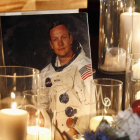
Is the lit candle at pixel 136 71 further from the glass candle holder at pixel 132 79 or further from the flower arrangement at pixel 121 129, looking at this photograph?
the flower arrangement at pixel 121 129

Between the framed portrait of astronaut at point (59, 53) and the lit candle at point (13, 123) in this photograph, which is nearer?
the lit candle at point (13, 123)

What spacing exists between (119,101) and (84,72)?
0.52ft

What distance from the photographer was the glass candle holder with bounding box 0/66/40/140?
68cm

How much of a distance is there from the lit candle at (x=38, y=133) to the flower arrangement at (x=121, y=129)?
0.22m

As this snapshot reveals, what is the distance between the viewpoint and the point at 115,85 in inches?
35.7

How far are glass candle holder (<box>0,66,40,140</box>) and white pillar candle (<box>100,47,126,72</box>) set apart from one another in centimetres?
59

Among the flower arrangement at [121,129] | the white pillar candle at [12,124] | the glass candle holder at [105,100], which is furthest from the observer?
the glass candle holder at [105,100]

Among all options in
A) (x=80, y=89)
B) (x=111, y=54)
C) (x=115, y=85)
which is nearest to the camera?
(x=115, y=85)

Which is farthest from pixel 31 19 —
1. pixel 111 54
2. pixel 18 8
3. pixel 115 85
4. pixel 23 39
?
pixel 111 54

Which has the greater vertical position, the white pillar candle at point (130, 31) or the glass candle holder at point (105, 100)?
the white pillar candle at point (130, 31)

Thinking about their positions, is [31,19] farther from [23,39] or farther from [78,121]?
[78,121]

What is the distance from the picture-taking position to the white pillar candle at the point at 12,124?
0.68m

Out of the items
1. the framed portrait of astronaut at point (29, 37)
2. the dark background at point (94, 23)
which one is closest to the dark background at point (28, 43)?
the framed portrait of astronaut at point (29, 37)

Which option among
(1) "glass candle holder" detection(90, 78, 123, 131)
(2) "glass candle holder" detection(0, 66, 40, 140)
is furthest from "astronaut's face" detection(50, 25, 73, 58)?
(2) "glass candle holder" detection(0, 66, 40, 140)
